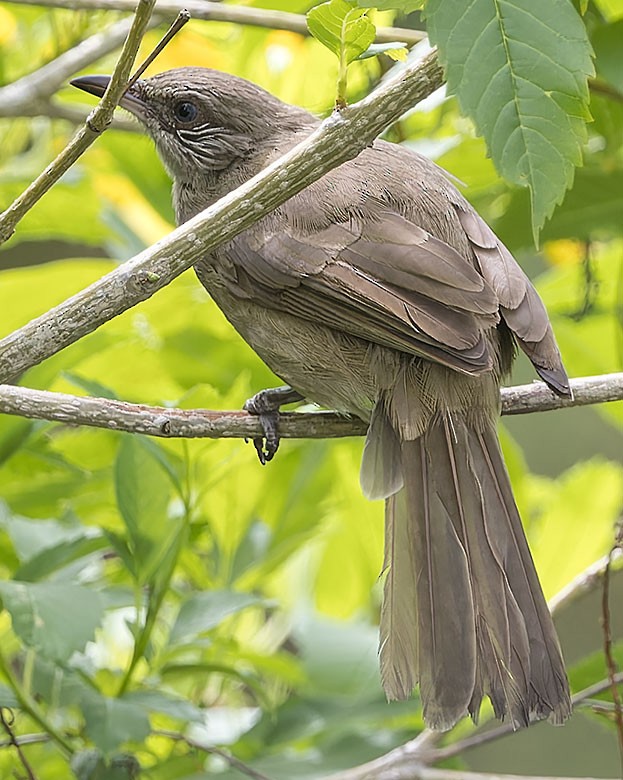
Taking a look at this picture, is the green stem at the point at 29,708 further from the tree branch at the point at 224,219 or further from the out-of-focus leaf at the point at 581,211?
the out-of-focus leaf at the point at 581,211

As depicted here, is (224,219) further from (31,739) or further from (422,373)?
(31,739)

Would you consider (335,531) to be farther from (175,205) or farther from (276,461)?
(175,205)

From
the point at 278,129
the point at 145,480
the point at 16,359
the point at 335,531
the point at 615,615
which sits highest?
the point at 278,129

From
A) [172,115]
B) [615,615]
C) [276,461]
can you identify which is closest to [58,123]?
[172,115]

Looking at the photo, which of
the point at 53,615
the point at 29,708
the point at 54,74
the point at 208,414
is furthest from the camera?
the point at 54,74

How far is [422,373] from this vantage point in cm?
271

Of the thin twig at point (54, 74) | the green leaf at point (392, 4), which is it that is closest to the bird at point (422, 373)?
the thin twig at point (54, 74)

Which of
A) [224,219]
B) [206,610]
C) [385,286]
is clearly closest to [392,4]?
[224,219]

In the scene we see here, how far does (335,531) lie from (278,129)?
1188 millimetres

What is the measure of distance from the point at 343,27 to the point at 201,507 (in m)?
1.43

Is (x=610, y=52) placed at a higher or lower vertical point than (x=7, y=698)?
higher

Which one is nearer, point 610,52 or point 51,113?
point 610,52

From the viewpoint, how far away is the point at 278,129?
10.8 ft

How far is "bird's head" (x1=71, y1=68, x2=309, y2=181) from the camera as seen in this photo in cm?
324
